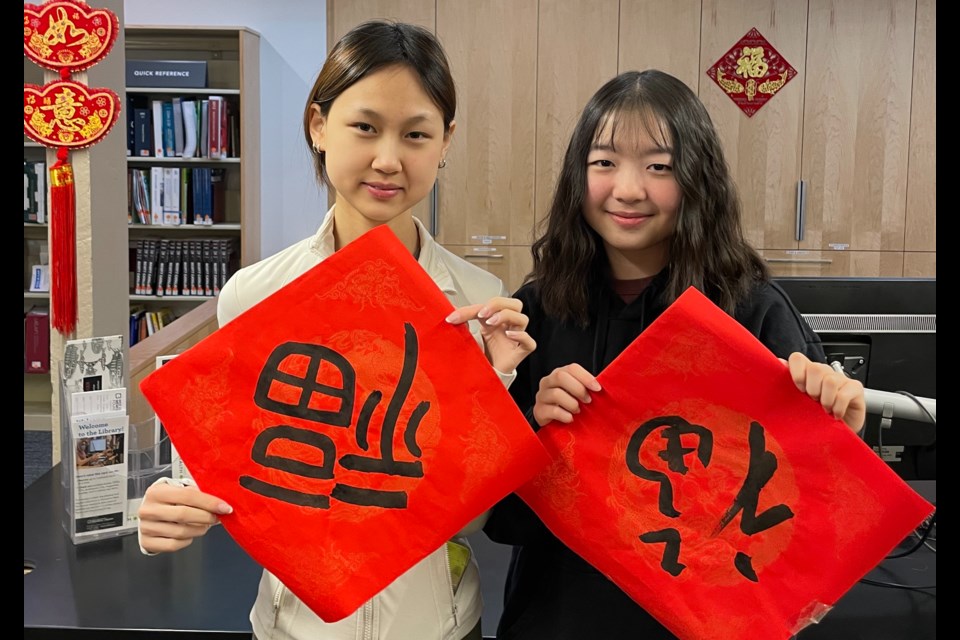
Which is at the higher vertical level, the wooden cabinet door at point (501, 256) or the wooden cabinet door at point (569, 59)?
the wooden cabinet door at point (569, 59)

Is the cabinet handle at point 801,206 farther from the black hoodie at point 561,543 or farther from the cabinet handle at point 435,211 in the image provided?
the black hoodie at point 561,543

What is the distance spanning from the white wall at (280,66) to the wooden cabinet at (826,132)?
234cm

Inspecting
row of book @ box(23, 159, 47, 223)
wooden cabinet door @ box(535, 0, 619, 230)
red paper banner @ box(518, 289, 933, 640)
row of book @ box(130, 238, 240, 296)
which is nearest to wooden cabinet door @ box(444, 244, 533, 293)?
wooden cabinet door @ box(535, 0, 619, 230)

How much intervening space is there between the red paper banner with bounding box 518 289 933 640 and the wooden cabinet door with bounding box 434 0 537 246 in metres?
3.53

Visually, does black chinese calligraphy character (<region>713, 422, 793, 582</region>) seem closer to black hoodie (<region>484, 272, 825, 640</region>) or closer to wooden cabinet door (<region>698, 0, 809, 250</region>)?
black hoodie (<region>484, 272, 825, 640</region>)

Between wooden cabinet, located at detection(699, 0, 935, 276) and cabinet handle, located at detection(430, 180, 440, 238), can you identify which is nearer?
wooden cabinet, located at detection(699, 0, 935, 276)

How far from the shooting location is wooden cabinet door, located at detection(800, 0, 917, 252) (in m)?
4.40

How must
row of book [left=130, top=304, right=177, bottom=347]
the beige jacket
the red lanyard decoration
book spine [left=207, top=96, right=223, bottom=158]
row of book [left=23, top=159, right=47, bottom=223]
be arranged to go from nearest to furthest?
1. the beige jacket
2. the red lanyard decoration
3. book spine [left=207, top=96, right=223, bottom=158]
4. row of book [left=23, top=159, right=47, bottom=223]
5. row of book [left=130, top=304, right=177, bottom=347]

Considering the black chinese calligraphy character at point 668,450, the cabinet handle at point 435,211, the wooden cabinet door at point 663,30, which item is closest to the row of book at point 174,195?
the cabinet handle at point 435,211

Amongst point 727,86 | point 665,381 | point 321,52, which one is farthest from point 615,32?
point 665,381

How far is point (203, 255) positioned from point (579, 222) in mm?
4181

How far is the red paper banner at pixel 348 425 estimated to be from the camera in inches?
38.5

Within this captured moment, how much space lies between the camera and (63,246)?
Result: 1687 mm

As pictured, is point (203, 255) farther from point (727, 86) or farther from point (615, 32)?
point (727, 86)
